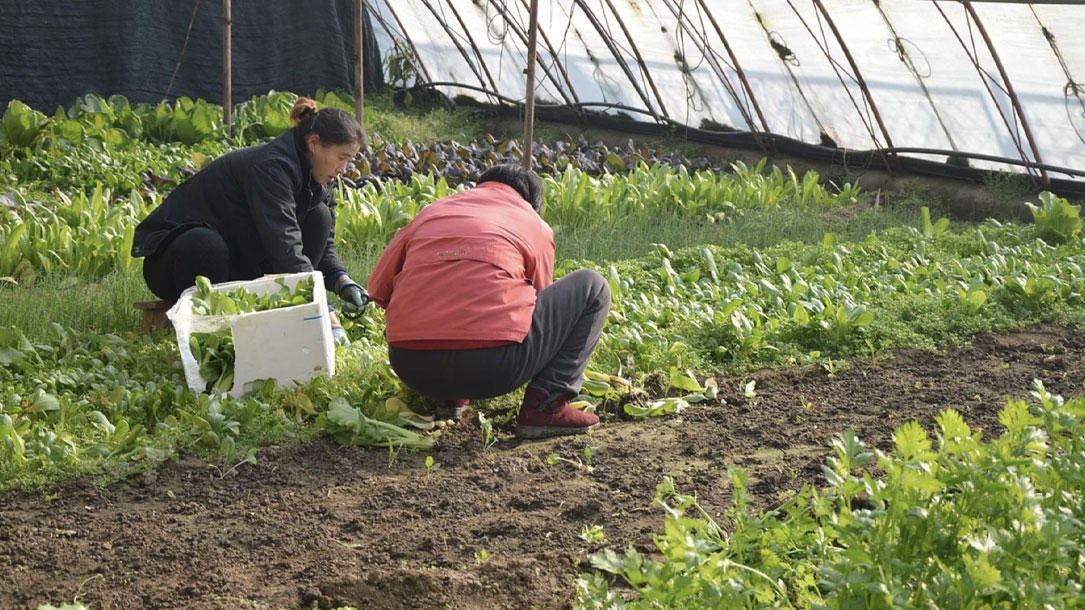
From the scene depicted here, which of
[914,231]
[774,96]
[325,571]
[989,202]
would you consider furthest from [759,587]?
[774,96]

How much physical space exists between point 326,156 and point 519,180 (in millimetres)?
1031

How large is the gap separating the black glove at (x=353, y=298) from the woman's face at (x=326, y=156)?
1.53 ft

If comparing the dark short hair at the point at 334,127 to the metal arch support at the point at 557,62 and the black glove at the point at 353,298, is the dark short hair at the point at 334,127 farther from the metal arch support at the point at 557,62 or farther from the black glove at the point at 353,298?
the metal arch support at the point at 557,62

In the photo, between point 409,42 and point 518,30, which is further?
point 409,42

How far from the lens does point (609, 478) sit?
3.39m

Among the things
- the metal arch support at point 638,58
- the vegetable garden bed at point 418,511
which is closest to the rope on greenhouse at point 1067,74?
the metal arch support at point 638,58

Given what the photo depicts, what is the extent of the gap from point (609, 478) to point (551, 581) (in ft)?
2.49

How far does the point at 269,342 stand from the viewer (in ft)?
12.9

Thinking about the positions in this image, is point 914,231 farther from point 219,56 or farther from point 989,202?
point 219,56

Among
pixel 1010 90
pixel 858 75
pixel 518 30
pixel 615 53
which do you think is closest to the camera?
pixel 1010 90

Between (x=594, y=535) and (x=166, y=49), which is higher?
(x=594, y=535)

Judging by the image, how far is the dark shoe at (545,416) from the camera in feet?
12.3

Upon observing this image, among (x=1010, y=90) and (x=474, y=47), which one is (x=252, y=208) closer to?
(x=1010, y=90)

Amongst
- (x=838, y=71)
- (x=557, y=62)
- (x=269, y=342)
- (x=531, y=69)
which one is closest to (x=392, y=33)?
(x=557, y=62)
